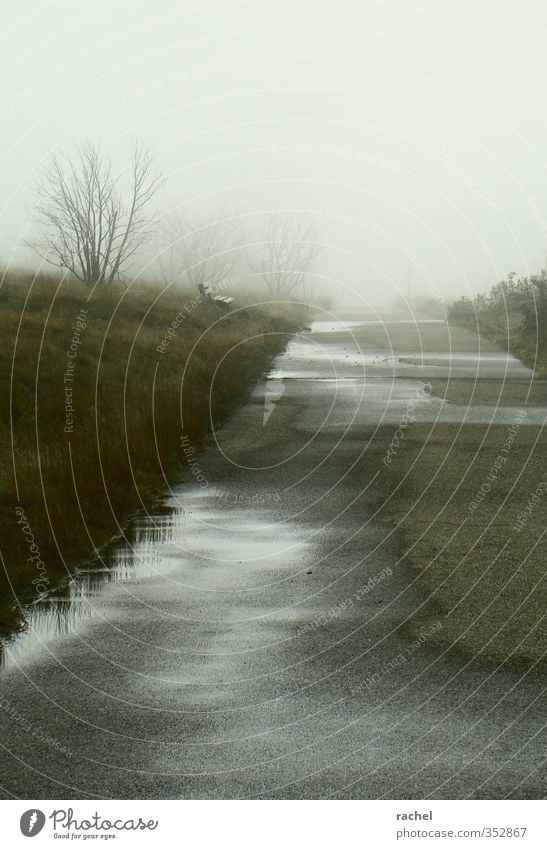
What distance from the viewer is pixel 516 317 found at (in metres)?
42.1

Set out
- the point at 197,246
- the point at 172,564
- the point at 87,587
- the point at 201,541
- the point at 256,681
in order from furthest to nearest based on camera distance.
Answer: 1. the point at 197,246
2. the point at 201,541
3. the point at 172,564
4. the point at 87,587
5. the point at 256,681

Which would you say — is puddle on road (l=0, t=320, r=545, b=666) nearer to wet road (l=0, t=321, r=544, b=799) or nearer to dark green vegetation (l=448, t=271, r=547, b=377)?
wet road (l=0, t=321, r=544, b=799)

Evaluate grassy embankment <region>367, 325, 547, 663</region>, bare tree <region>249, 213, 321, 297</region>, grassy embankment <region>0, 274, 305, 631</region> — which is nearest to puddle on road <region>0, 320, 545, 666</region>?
grassy embankment <region>0, 274, 305, 631</region>

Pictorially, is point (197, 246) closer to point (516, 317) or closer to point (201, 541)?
point (516, 317)

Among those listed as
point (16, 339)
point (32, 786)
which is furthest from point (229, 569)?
point (16, 339)

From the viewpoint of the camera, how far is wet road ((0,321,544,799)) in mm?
4703

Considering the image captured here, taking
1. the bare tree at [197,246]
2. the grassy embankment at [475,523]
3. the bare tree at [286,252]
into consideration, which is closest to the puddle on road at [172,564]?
the grassy embankment at [475,523]

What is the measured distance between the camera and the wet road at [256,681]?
4.70 m

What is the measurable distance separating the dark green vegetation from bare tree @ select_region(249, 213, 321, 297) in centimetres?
2247

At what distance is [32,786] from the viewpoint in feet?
15.1

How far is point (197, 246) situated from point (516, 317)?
33733mm

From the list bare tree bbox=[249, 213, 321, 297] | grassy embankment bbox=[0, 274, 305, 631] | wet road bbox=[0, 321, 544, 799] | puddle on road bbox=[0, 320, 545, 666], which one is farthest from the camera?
bare tree bbox=[249, 213, 321, 297]

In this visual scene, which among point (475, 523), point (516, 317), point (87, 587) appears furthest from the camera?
point (516, 317)

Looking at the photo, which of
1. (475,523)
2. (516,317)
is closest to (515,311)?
(516,317)
